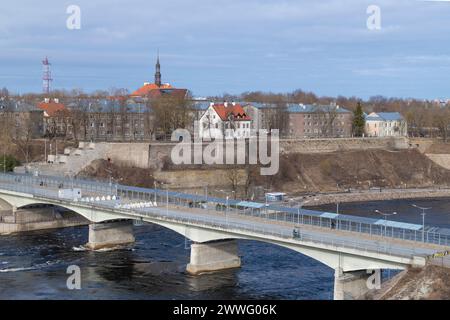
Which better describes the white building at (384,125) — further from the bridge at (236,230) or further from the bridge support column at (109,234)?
the bridge support column at (109,234)

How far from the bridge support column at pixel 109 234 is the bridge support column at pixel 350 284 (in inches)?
963

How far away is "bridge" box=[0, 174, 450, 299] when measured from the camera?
129 feet

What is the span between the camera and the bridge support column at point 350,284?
129 feet

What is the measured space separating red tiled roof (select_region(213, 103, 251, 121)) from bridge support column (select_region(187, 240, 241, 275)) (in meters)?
61.2

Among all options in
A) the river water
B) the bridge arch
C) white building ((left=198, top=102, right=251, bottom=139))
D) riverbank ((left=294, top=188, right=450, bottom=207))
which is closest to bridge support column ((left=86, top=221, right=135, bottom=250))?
the bridge arch

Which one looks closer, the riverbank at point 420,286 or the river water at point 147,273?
the riverbank at point 420,286

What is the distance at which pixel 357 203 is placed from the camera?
89000mm

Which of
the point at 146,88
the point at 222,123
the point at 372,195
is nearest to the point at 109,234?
the point at 372,195

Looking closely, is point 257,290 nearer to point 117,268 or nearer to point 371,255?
point 371,255

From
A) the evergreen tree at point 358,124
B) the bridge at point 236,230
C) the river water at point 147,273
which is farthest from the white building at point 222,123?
the river water at point 147,273

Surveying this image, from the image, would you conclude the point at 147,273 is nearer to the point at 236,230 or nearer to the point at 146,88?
the point at 236,230

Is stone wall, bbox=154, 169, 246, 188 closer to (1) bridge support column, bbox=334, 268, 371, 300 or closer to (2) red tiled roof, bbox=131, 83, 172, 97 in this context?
(1) bridge support column, bbox=334, 268, 371, 300

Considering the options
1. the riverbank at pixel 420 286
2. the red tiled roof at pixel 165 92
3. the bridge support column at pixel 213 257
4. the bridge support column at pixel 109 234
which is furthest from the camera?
the red tiled roof at pixel 165 92

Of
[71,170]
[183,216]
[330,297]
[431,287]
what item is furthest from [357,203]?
[431,287]
